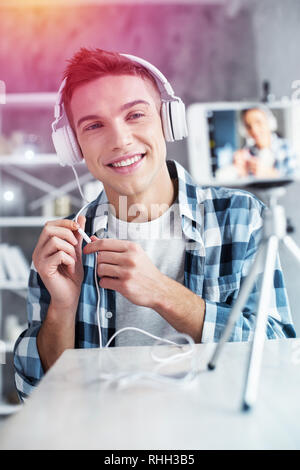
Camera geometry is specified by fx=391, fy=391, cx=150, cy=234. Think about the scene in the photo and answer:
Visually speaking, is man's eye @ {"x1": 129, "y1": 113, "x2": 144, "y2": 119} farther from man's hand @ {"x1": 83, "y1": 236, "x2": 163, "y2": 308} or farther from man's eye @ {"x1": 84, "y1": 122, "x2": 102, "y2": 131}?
man's hand @ {"x1": 83, "y1": 236, "x2": 163, "y2": 308}

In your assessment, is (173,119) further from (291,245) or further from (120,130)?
Answer: (291,245)

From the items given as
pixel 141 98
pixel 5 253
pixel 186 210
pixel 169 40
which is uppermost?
pixel 169 40

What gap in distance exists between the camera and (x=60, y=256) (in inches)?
27.1

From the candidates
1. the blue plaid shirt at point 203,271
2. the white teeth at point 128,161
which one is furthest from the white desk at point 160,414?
the white teeth at point 128,161

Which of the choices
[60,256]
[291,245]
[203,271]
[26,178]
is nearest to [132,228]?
[203,271]

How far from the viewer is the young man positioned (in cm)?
81

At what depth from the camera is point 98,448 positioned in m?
0.32

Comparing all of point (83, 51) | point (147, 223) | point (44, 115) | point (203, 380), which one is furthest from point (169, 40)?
point (203, 380)

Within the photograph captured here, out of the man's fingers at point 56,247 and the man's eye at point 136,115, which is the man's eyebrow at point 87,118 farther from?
the man's fingers at point 56,247

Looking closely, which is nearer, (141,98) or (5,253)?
(141,98)

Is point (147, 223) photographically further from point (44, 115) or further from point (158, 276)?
point (44, 115)

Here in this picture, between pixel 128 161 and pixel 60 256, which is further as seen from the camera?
pixel 128 161

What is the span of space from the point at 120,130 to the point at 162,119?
111mm

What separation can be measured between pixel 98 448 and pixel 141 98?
0.76 metres
